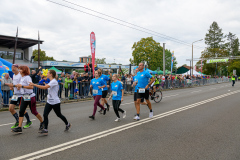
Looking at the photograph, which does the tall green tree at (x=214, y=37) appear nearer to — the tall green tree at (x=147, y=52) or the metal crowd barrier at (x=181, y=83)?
the tall green tree at (x=147, y=52)

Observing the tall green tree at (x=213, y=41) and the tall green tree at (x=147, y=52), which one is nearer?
the tall green tree at (x=147, y=52)

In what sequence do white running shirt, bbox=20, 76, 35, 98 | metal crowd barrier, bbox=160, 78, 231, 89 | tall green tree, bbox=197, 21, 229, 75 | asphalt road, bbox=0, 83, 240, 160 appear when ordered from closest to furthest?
asphalt road, bbox=0, 83, 240, 160 → white running shirt, bbox=20, 76, 35, 98 → metal crowd barrier, bbox=160, 78, 231, 89 → tall green tree, bbox=197, 21, 229, 75

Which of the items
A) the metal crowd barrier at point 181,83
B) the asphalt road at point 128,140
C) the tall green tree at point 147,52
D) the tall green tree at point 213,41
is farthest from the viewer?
the tall green tree at point 213,41

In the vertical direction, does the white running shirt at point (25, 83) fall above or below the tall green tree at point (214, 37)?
below

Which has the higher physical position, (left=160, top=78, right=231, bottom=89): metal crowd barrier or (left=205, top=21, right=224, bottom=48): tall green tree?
(left=205, top=21, right=224, bottom=48): tall green tree

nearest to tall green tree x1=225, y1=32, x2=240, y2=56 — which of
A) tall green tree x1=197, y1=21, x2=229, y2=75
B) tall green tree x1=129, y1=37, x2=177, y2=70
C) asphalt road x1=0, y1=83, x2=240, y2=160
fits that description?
tall green tree x1=197, y1=21, x2=229, y2=75

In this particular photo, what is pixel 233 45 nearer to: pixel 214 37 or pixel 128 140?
pixel 214 37

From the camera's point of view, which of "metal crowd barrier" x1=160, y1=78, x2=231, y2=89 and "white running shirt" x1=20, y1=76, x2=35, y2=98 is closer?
"white running shirt" x1=20, y1=76, x2=35, y2=98

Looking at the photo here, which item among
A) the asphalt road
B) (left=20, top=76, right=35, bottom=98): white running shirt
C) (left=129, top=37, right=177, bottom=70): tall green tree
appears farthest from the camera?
(left=129, top=37, right=177, bottom=70): tall green tree

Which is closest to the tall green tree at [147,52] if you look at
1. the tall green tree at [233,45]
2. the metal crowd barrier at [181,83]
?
the metal crowd barrier at [181,83]

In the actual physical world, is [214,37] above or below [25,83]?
above

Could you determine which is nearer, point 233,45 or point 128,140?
point 128,140

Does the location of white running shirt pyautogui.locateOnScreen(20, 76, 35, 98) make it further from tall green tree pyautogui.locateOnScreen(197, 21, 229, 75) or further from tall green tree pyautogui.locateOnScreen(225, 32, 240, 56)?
tall green tree pyautogui.locateOnScreen(225, 32, 240, 56)

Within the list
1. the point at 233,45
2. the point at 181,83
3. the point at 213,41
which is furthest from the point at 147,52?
the point at 233,45
